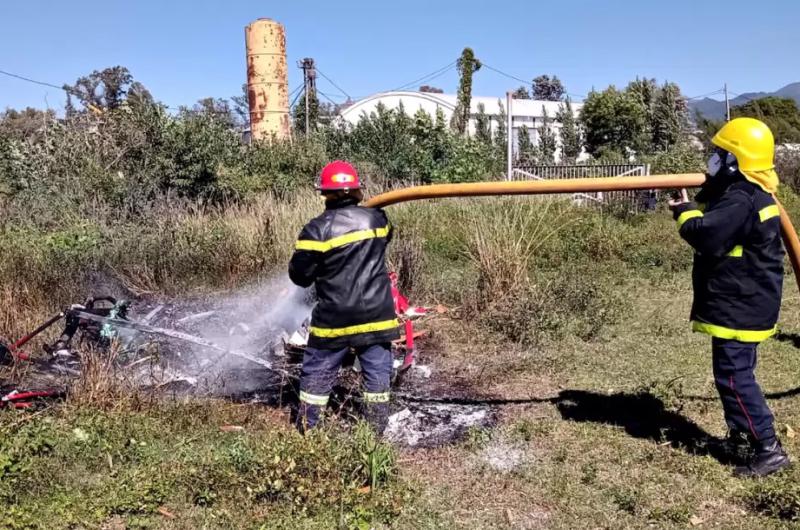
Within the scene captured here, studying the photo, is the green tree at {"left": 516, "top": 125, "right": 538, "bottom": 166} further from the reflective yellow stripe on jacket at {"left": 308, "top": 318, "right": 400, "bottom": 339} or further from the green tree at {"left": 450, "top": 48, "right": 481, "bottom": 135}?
the reflective yellow stripe on jacket at {"left": 308, "top": 318, "right": 400, "bottom": 339}

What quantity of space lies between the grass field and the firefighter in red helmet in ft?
1.24

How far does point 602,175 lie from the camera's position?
734 inches

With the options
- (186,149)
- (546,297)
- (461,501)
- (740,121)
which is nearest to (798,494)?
(461,501)

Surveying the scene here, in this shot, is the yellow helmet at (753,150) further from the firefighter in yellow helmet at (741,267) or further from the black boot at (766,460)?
the black boot at (766,460)

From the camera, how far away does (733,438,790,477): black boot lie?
3711 millimetres

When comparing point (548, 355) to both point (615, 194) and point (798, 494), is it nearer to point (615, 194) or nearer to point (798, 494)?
point (798, 494)

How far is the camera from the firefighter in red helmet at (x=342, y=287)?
4.08m

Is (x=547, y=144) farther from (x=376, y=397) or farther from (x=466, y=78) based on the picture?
(x=376, y=397)

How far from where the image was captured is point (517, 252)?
7.42 metres

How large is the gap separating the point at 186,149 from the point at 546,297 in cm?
690

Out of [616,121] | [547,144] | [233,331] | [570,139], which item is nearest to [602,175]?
[233,331]

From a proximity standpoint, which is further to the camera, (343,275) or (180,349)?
(180,349)

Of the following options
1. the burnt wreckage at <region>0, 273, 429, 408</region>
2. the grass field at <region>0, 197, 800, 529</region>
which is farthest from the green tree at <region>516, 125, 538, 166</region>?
the burnt wreckage at <region>0, 273, 429, 408</region>

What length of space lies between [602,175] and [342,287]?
1598 cm
